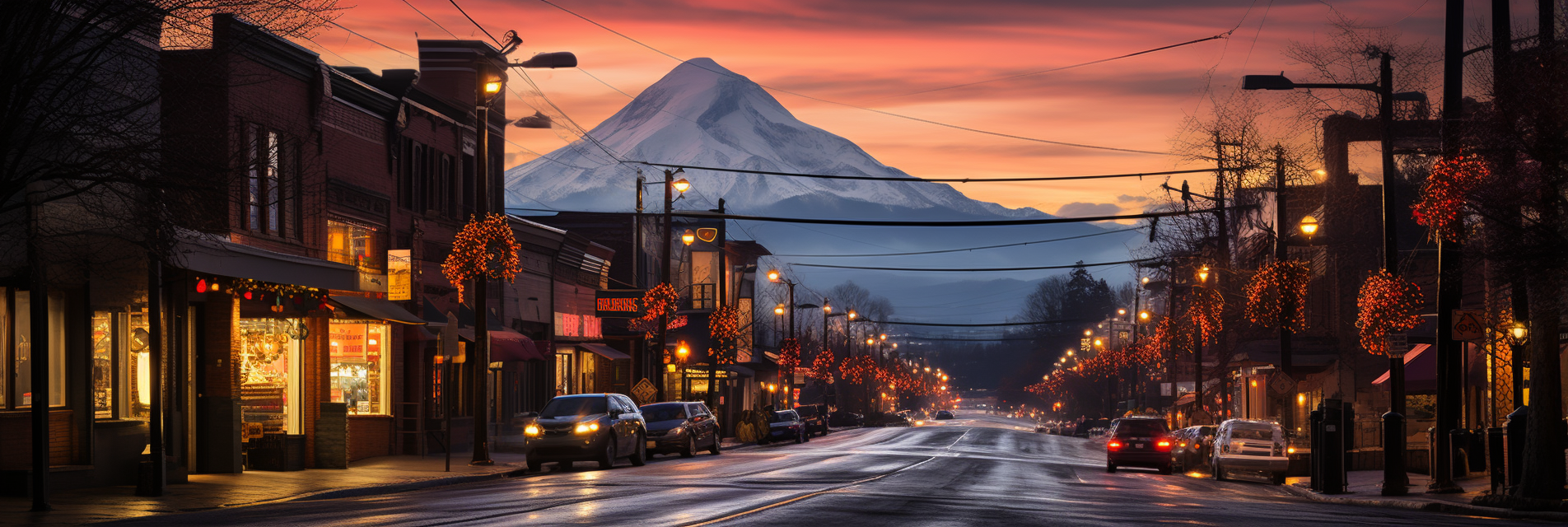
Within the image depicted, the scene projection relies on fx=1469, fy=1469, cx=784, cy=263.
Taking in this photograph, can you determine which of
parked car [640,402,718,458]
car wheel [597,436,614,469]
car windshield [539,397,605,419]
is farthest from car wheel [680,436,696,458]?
car windshield [539,397,605,419]

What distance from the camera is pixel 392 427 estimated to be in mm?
35375

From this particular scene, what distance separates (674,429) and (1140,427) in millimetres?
12320

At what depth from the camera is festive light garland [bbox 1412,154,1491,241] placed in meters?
21.2

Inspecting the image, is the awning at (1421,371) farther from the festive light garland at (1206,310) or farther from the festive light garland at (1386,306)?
the festive light garland at (1386,306)

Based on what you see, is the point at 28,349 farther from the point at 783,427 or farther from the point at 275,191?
the point at 783,427

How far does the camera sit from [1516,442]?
73.7 feet

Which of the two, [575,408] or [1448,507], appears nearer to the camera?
[1448,507]

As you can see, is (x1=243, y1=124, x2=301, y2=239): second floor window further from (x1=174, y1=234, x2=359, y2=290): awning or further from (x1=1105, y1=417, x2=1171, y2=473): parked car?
(x1=1105, y1=417, x2=1171, y2=473): parked car

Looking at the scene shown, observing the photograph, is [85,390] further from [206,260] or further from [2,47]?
[2,47]

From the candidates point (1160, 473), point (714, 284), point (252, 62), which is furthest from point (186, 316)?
point (714, 284)

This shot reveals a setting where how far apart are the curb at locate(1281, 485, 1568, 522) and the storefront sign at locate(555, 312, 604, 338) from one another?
92.0ft

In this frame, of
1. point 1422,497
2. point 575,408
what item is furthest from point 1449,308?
point 575,408

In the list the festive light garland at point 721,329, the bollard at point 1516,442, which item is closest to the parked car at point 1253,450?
the bollard at point 1516,442

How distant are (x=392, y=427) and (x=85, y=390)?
1278 centimetres
